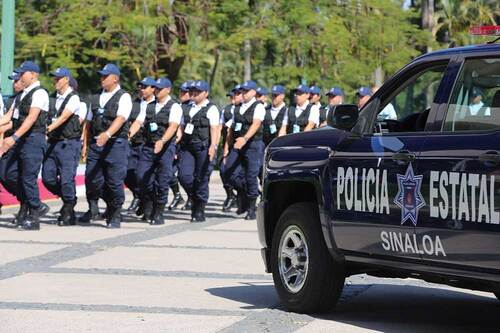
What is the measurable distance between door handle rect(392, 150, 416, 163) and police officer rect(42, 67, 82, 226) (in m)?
8.21

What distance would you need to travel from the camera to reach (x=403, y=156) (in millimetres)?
7516

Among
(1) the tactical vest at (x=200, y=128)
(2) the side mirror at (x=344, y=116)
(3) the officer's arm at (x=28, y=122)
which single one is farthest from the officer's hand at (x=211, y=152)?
(2) the side mirror at (x=344, y=116)

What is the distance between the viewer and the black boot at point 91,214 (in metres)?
16.1

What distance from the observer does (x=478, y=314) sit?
8.70 metres

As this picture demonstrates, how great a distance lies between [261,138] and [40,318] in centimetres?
997

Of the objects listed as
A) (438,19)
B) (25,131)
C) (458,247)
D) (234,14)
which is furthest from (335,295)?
(438,19)

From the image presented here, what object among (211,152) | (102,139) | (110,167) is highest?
(102,139)

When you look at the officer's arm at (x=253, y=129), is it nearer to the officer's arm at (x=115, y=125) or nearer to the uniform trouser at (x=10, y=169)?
the officer's arm at (x=115, y=125)

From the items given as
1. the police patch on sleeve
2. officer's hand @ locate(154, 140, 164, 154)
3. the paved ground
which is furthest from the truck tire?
officer's hand @ locate(154, 140, 164, 154)

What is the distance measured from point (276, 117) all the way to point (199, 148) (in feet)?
7.50

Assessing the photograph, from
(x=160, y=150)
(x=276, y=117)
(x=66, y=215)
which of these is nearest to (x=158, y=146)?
(x=160, y=150)

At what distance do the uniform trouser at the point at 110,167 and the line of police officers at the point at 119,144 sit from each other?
1 centimetres

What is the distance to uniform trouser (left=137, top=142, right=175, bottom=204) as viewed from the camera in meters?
16.2

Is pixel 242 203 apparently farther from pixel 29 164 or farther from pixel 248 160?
pixel 29 164
